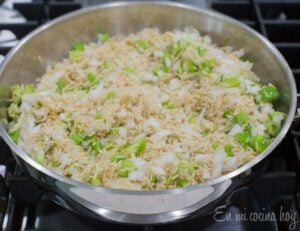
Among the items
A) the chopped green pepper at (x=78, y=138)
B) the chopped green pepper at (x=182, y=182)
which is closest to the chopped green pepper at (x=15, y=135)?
the chopped green pepper at (x=78, y=138)

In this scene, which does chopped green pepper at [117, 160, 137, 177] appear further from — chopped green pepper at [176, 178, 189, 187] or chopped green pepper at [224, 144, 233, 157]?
chopped green pepper at [224, 144, 233, 157]

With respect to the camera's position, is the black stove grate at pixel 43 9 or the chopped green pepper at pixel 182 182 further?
the black stove grate at pixel 43 9

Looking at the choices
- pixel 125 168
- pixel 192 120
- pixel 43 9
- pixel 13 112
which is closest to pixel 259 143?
pixel 192 120

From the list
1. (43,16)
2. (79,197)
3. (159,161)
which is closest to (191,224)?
(159,161)

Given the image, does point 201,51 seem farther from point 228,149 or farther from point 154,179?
point 154,179

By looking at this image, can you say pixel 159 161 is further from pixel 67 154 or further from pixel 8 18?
pixel 8 18

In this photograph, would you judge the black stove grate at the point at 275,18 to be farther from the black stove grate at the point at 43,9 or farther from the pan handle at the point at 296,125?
the black stove grate at the point at 43,9

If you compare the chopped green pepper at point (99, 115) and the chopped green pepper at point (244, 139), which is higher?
the chopped green pepper at point (99, 115)

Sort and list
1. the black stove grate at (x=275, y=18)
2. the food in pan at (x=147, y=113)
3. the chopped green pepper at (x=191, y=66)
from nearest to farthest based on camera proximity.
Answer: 1. the food in pan at (x=147, y=113)
2. the chopped green pepper at (x=191, y=66)
3. the black stove grate at (x=275, y=18)
